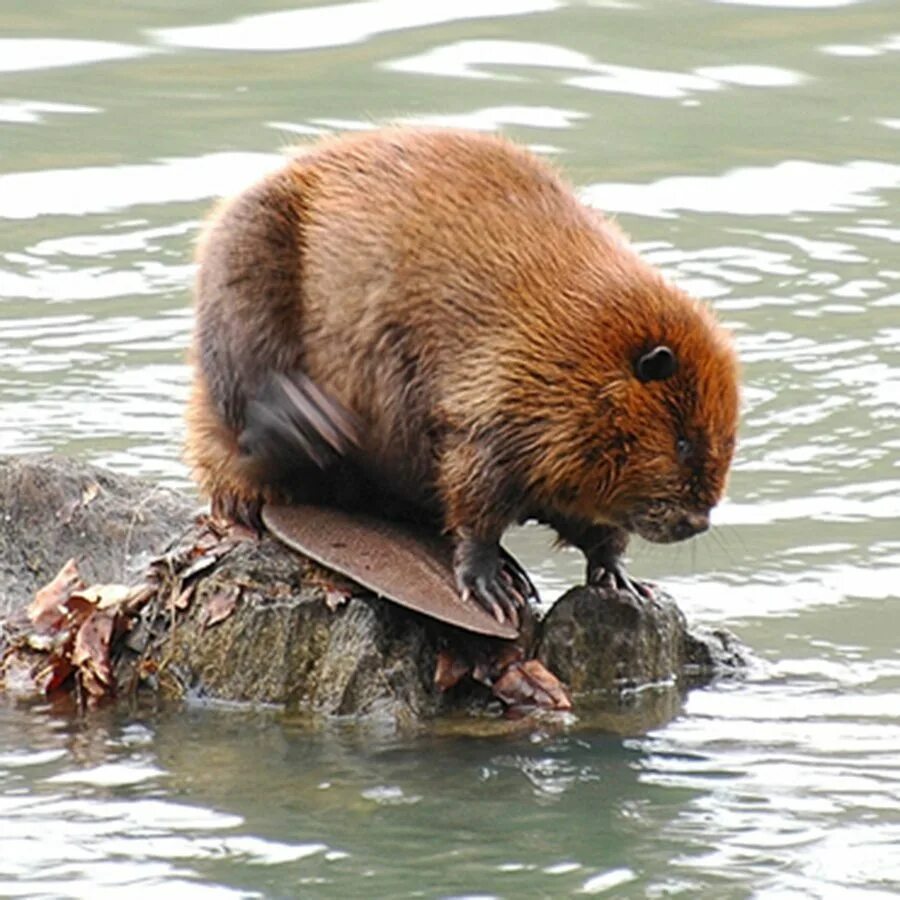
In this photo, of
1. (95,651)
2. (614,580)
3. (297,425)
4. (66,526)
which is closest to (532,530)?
(66,526)

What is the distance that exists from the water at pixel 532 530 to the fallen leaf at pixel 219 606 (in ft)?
0.90

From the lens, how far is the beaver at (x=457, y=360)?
7.76m

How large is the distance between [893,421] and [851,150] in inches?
147

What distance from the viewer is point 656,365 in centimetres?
768

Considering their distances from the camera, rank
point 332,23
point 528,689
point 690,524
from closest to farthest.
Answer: point 690,524, point 528,689, point 332,23

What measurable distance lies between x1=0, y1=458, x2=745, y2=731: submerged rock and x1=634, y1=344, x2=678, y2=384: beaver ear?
699 millimetres

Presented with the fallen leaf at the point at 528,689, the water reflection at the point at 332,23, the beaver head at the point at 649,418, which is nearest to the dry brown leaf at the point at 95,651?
the fallen leaf at the point at 528,689

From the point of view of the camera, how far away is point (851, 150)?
48.1 feet

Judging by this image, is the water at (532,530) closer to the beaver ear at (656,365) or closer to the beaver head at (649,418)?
the beaver head at (649,418)

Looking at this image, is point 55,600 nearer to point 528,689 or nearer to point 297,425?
point 297,425

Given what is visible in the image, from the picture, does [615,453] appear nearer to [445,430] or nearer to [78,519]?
[445,430]

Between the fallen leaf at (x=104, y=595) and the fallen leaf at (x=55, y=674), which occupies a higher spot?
the fallen leaf at (x=104, y=595)

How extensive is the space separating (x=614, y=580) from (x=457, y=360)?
80 centimetres

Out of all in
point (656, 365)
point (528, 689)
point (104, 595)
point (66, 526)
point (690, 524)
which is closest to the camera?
point (656, 365)
